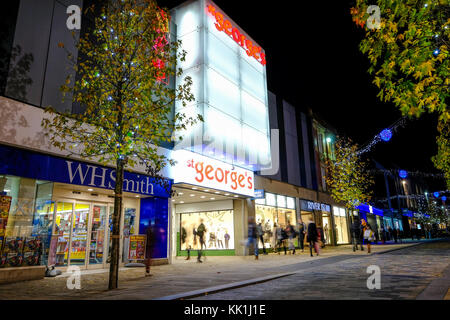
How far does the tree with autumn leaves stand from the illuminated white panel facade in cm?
935

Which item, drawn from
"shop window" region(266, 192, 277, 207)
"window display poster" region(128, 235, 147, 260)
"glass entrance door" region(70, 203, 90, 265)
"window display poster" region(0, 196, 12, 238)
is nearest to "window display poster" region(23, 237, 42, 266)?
"window display poster" region(0, 196, 12, 238)

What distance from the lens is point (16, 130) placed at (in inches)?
356

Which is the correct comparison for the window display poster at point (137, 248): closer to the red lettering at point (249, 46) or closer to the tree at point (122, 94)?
the tree at point (122, 94)

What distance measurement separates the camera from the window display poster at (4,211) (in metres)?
8.77

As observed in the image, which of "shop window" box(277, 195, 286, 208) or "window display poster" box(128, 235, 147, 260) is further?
"shop window" box(277, 195, 286, 208)

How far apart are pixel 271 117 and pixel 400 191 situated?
159ft

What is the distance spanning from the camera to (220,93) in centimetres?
1647

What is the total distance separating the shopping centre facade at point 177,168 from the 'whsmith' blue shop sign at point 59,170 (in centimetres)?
3

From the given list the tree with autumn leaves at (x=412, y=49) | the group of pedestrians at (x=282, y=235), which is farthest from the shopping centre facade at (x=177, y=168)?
the tree with autumn leaves at (x=412, y=49)

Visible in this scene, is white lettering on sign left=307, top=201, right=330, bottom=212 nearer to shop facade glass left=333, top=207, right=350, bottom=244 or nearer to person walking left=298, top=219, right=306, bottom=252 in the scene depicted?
shop facade glass left=333, top=207, right=350, bottom=244

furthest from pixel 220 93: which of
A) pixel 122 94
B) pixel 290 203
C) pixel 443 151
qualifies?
pixel 443 151

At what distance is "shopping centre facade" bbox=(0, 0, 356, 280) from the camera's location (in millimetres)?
9305
